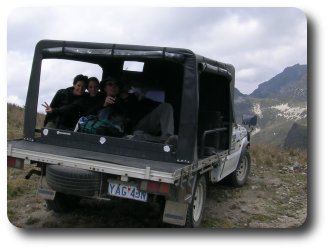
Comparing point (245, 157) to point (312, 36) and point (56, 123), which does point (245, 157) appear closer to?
point (312, 36)

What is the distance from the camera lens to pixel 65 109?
5340 millimetres

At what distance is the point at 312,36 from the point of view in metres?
5.11

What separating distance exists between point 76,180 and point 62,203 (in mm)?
1212

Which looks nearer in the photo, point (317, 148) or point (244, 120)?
point (317, 148)

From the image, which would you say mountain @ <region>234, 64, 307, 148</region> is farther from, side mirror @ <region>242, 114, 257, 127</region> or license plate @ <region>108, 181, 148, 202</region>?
license plate @ <region>108, 181, 148, 202</region>

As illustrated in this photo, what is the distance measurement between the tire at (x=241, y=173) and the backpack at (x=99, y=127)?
2.83 m

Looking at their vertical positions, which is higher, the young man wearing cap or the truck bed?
the young man wearing cap

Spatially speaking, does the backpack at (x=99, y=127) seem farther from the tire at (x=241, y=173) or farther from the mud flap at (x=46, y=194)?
the tire at (x=241, y=173)

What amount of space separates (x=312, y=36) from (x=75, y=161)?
121 inches

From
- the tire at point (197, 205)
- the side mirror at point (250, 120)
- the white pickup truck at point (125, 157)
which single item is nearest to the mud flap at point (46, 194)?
the white pickup truck at point (125, 157)

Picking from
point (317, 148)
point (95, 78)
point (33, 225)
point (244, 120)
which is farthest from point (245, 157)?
point (33, 225)

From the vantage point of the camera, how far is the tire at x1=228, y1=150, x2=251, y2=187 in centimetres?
729

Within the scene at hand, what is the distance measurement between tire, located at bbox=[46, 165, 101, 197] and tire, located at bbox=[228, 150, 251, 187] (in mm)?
3558

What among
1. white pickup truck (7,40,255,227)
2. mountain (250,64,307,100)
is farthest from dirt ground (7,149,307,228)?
mountain (250,64,307,100)
